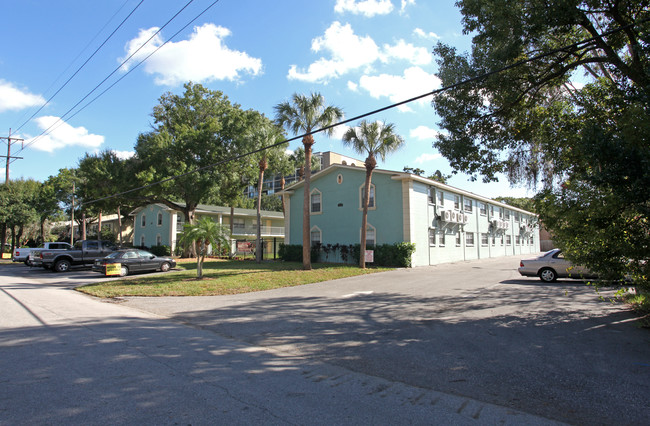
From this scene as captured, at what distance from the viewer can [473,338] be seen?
6.82m

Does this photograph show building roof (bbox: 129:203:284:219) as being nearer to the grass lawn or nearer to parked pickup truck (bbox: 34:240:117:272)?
Answer: parked pickup truck (bbox: 34:240:117:272)

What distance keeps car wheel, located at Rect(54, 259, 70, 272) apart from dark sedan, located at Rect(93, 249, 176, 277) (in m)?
4.26

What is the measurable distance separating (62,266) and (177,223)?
18.4 m

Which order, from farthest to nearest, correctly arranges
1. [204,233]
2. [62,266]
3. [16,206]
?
1. [16,206]
2. [62,266]
3. [204,233]

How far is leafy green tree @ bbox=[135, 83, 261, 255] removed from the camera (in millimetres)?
29438

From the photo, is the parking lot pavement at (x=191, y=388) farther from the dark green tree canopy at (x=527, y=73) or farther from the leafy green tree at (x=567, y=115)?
the dark green tree canopy at (x=527, y=73)

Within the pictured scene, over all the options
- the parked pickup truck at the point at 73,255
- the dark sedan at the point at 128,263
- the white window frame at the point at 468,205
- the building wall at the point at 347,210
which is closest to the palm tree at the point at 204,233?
the dark sedan at the point at 128,263

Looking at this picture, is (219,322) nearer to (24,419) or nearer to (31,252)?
(24,419)

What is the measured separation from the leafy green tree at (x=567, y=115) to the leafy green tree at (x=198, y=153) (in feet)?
62.1

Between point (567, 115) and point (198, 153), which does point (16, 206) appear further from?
point (567, 115)

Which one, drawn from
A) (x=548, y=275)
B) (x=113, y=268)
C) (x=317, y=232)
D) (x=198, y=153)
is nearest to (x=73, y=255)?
(x=113, y=268)

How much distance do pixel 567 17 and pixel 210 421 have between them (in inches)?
399

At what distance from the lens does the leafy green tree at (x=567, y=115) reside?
18.8 ft

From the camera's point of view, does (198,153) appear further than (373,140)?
Yes
